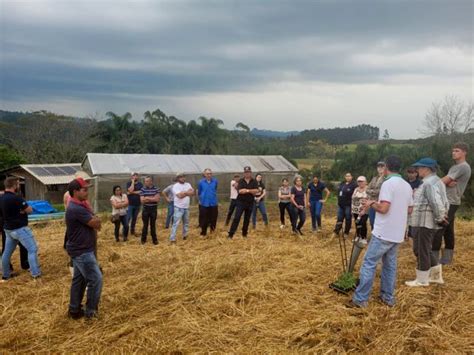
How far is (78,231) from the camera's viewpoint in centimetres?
409

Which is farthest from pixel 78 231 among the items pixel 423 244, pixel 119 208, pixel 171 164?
pixel 171 164

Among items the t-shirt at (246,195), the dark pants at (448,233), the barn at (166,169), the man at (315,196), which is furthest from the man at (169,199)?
the dark pants at (448,233)

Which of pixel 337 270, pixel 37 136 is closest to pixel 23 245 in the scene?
pixel 337 270

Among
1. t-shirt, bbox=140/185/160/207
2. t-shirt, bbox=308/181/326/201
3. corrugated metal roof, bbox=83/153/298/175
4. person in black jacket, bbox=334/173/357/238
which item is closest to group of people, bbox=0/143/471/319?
person in black jacket, bbox=334/173/357/238

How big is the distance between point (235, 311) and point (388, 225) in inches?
79.3

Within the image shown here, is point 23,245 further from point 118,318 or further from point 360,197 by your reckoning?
point 360,197

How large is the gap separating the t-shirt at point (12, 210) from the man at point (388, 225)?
5021 millimetres

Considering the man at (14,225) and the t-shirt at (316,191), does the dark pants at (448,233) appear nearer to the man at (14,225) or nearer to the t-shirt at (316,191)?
the t-shirt at (316,191)

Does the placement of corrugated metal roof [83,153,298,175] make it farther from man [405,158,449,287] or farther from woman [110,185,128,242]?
man [405,158,449,287]

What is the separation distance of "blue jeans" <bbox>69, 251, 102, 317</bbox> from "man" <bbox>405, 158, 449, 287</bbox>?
4.05 m

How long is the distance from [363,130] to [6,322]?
47.1m

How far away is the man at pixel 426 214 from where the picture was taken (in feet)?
15.4

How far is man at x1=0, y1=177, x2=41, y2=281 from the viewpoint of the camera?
5617 millimetres

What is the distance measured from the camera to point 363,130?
46.7 m
